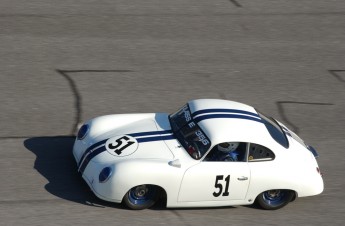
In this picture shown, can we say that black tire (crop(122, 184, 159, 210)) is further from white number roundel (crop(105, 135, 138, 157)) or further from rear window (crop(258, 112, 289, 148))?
rear window (crop(258, 112, 289, 148))

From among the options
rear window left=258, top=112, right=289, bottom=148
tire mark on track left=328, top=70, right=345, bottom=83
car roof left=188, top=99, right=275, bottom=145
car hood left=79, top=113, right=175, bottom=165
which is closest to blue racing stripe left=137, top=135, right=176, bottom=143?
car hood left=79, top=113, right=175, bottom=165

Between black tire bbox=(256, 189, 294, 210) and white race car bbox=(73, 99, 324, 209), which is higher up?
white race car bbox=(73, 99, 324, 209)

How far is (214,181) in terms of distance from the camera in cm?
988

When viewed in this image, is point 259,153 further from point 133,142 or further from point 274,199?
point 133,142

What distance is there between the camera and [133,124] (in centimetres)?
1088

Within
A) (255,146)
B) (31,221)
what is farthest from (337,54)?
(31,221)

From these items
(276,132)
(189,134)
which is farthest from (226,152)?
(276,132)

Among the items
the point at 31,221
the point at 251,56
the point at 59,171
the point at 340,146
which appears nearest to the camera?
the point at 31,221

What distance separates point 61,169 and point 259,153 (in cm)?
281

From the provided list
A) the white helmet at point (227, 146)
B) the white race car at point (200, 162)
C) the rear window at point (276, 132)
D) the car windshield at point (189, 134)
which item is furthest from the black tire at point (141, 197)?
the rear window at point (276, 132)

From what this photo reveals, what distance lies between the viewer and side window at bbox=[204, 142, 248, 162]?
10.0m

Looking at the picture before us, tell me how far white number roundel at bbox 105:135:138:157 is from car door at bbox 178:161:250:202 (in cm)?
84

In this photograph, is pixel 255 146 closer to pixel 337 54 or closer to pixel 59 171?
pixel 59 171

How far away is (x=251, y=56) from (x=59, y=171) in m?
5.84
